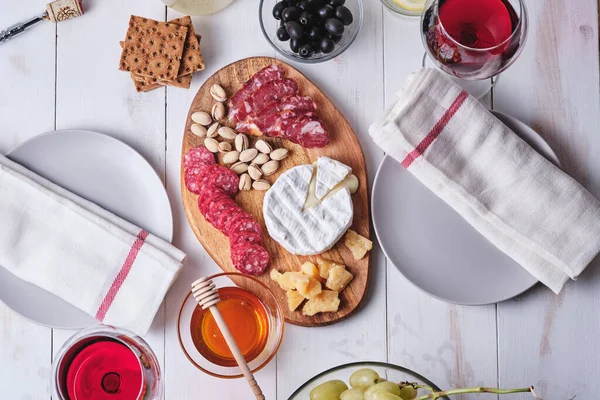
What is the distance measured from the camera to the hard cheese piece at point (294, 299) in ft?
3.61

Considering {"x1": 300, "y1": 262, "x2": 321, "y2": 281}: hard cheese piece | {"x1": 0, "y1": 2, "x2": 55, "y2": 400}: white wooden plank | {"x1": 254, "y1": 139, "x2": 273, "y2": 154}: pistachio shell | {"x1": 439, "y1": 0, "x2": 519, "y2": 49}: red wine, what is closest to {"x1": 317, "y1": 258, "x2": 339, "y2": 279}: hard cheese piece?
{"x1": 300, "y1": 262, "x2": 321, "y2": 281}: hard cheese piece

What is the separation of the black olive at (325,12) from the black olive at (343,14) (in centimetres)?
1

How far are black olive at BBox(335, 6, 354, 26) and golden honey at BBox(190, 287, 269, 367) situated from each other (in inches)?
19.2

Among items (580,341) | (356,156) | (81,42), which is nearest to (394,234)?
(356,156)

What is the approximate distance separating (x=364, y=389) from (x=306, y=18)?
1.98 ft

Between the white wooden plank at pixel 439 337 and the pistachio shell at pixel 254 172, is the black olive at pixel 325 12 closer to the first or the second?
the pistachio shell at pixel 254 172

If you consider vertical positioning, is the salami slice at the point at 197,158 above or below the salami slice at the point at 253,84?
below

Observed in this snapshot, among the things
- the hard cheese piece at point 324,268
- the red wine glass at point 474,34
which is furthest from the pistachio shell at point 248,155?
the red wine glass at point 474,34

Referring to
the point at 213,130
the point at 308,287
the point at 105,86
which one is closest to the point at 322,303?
the point at 308,287

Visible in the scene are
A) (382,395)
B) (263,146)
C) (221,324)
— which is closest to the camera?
(382,395)

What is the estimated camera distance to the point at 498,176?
1.07 metres

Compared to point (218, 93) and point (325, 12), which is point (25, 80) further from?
point (325, 12)

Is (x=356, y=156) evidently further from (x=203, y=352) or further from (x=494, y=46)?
(x=203, y=352)

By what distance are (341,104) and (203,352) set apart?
49 centimetres
